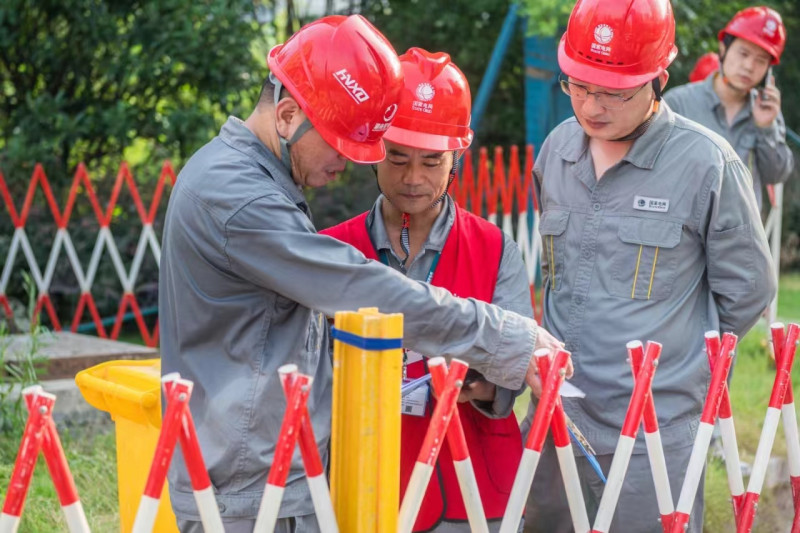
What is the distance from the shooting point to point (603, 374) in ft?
10.6

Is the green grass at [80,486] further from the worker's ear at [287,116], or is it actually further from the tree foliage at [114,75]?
the tree foliage at [114,75]

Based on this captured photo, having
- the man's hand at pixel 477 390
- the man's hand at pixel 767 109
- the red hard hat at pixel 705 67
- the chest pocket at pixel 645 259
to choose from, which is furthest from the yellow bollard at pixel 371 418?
the red hard hat at pixel 705 67

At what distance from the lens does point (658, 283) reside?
3.22 metres

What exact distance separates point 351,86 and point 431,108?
0.61 meters

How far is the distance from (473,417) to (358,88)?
101 centimetres

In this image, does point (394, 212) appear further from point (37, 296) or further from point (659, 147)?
point (37, 296)

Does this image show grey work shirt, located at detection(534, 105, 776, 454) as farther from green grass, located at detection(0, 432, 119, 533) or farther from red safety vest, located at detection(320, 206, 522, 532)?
green grass, located at detection(0, 432, 119, 533)

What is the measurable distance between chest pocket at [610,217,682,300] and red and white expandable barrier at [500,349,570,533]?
0.79 metres

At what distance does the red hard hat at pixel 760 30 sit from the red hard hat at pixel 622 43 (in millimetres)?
3009

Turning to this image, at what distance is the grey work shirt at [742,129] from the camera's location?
20.0 feet

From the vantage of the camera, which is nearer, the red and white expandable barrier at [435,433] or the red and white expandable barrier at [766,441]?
the red and white expandable barrier at [435,433]

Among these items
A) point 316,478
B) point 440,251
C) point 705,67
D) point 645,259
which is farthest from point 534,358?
point 705,67

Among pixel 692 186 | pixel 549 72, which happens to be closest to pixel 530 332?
pixel 692 186

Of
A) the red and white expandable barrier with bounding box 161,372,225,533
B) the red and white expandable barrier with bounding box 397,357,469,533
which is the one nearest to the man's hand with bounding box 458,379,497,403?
the red and white expandable barrier with bounding box 397,357,469,533
